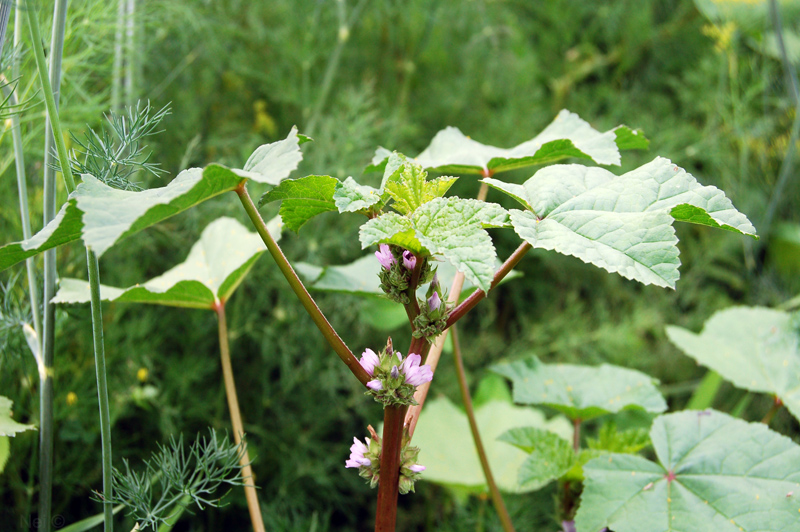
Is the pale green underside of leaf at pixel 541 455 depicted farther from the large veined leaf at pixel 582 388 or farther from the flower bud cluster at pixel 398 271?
the flower bud cluster at pixel 398 271

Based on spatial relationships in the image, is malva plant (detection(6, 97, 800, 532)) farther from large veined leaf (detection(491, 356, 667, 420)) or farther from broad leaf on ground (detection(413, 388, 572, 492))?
broad leaf on ground (detection(413, 388, 572, 492))

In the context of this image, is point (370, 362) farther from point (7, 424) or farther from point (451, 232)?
point (7, 424)

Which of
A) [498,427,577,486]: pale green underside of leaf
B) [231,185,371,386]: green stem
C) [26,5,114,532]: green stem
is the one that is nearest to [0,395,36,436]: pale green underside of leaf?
[26,5,114,532]: green stem

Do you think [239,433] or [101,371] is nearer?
[101,371]

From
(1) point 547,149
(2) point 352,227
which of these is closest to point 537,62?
(2) point 352,227

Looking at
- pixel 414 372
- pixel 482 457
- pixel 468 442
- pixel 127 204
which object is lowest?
pixel 468 442

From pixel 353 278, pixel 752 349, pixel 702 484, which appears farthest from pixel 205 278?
pixel 752 349
